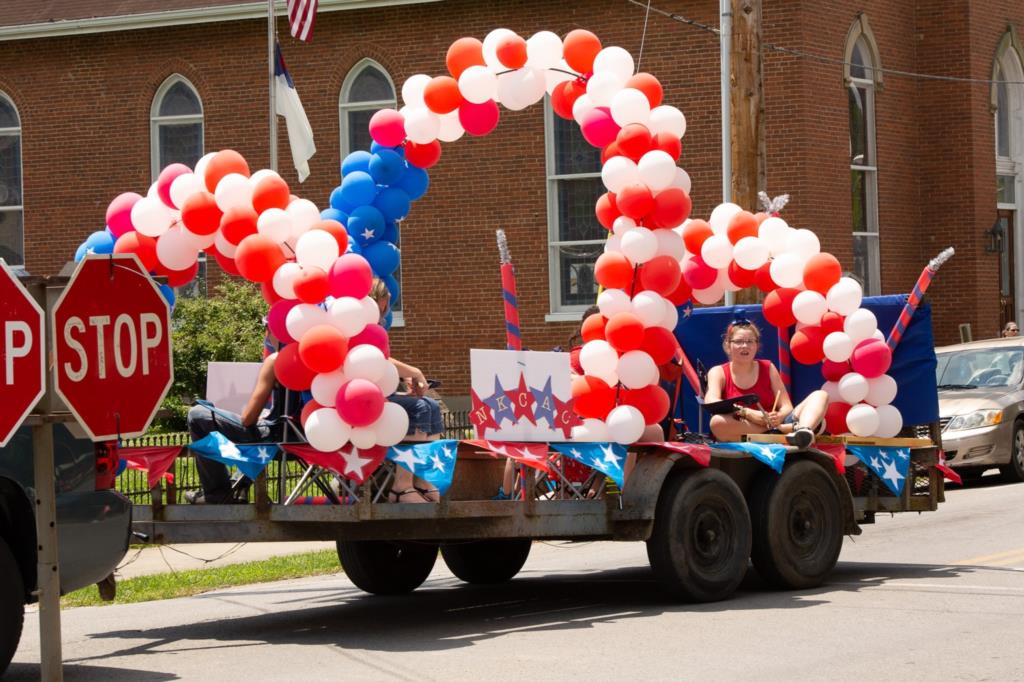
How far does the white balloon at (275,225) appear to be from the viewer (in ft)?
31.2

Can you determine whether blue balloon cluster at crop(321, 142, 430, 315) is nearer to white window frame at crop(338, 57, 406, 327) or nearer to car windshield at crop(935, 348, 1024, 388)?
car windshield at crop(935, 348, 1024, 388)

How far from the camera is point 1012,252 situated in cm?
3108

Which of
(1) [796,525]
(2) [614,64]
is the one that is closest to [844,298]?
(1) [796,525]

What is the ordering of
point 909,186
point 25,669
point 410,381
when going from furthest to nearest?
point 909,186 → point 410,381 → point 25,669

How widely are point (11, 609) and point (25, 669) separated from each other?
1.18 meters

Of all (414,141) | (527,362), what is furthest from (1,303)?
(414,141)

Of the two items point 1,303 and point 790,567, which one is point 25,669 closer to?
point 1,303

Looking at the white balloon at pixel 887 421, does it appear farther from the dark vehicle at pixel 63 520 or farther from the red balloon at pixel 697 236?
the dark vehicle at pixel 63 520

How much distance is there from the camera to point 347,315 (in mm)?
9273

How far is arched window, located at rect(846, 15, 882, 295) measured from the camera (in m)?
27.2

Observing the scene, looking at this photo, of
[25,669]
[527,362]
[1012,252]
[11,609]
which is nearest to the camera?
[11,609]

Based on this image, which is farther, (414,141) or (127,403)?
(414,141)

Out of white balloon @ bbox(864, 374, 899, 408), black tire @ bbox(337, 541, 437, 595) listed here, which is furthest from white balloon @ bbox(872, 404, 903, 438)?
black tire @ bbox(337, 541, 437, 595)

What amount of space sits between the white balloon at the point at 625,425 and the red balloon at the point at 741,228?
82.0 inches
